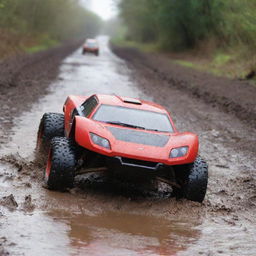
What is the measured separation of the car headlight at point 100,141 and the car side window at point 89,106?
1.20 meters

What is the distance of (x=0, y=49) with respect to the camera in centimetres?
3412

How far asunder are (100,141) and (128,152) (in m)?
0.44

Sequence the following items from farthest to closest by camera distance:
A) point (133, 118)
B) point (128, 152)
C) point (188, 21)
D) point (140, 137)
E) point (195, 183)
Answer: point (188, 21) → point (133, 118) → point (140, 137) → point (195, 183) → point (128, 152)

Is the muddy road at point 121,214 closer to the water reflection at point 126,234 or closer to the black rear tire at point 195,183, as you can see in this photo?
the water reflection at point 126,234

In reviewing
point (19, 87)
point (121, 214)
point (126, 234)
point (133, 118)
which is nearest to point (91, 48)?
point (19, 87)

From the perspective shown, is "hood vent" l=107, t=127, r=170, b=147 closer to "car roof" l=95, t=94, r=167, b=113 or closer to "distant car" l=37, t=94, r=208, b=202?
"distant car" l=37, t=94, r=208, b=202

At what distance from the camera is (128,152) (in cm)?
755

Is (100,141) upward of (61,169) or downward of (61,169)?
upward

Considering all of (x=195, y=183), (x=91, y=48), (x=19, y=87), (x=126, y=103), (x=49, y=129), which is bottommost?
(x=91, y=48)

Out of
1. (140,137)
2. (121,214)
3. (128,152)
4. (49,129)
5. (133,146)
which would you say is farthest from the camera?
(49,129)

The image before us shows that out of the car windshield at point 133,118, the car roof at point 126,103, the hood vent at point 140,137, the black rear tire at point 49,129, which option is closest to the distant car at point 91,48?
the black rear tire at point 49,129

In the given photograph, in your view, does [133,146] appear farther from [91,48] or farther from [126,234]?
[91,48]

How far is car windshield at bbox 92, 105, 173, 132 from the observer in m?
8.62

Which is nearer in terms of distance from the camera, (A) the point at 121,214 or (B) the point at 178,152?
(A) the point at 121,214
